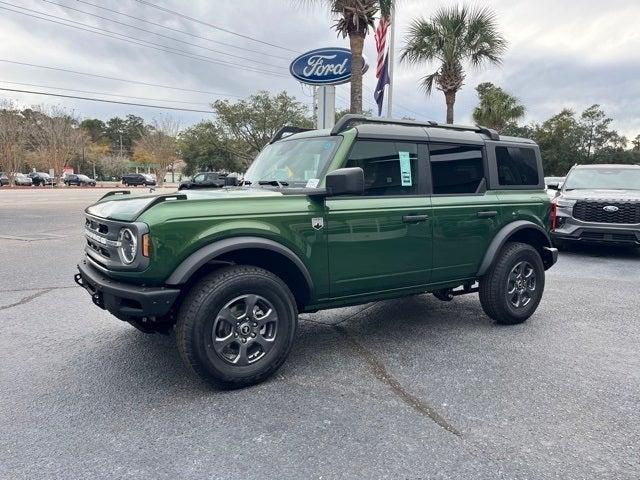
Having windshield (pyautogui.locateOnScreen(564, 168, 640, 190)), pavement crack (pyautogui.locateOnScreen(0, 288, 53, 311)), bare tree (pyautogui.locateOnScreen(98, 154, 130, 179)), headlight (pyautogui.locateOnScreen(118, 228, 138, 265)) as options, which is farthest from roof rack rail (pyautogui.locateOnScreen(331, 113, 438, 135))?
bare tree (pyautogui.locateOnScreen(98, 154, 130, 179))

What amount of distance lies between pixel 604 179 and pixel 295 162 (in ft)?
28.0

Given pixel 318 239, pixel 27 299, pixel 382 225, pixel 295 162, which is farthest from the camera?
pixel 27 299

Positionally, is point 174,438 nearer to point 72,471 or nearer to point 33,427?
point 72,471

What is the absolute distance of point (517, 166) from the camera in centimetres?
496

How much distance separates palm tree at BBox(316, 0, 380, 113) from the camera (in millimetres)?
12281

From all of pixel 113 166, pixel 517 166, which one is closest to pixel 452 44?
pixel 517 166

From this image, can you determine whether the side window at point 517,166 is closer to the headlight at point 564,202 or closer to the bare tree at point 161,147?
the headlight at point 564,202

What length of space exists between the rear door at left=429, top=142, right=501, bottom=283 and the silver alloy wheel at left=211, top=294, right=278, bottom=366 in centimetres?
169

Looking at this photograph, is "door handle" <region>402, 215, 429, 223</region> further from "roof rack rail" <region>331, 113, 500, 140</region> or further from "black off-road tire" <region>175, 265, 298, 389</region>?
"black off-road tire" <region>175, 265, 298, 389</region>

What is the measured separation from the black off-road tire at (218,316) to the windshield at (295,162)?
949 mm

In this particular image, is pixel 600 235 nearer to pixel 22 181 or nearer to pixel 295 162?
pixel 295 162

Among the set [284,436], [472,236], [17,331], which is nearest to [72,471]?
[284,436]

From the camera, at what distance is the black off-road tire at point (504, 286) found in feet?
15.1

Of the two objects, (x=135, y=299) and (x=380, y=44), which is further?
(x=380, y=44)
